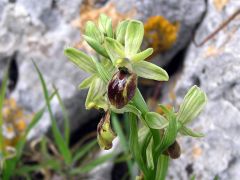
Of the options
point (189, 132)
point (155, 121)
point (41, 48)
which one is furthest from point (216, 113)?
point (41, 48)

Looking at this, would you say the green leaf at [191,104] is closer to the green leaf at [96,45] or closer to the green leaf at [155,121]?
the green leaf at [155,121]

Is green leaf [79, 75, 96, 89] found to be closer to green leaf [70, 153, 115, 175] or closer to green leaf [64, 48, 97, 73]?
green leaf [64, 48, 97, 73]

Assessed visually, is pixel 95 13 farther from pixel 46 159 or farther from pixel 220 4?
pixel 46 159

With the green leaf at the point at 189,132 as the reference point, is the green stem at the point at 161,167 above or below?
below

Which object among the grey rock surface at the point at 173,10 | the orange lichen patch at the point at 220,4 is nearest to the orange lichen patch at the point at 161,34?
the grey rock surface at the point at 173,10

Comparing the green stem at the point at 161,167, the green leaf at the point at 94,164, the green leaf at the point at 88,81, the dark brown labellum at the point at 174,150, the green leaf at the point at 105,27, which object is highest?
the green leaf at the point at 105,27

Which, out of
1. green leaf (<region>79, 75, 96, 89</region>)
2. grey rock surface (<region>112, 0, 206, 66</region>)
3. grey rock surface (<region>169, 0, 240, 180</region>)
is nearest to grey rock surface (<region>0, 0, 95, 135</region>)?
grey rock surface (<region>112, 0, 206, 66</region>)
